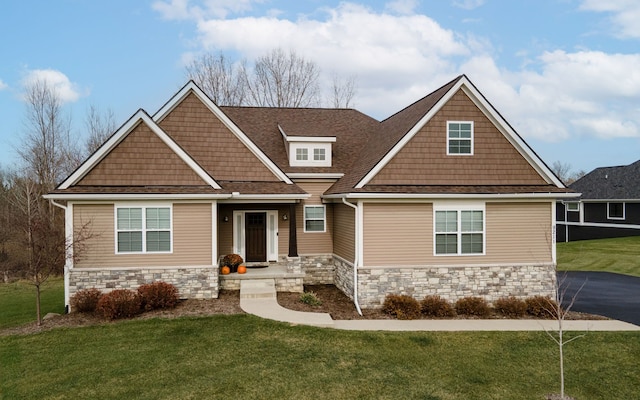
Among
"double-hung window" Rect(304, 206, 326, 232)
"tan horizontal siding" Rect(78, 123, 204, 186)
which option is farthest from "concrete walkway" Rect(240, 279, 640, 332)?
"double-hung window" Rect(304, 206, 326, 232)

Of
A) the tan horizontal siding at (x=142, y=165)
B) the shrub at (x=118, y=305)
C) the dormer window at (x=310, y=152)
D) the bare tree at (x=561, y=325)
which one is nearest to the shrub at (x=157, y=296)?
the shrub at (x=118, y=305)

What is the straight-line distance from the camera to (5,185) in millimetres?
37375

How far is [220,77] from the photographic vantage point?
110 ft

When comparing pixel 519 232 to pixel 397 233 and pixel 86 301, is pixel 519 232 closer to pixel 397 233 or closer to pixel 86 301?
pixel 397 233

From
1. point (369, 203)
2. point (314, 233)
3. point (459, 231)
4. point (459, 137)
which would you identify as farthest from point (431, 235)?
point (314, 233)

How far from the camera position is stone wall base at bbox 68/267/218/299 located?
12.4 m

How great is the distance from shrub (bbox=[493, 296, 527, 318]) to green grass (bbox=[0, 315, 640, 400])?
1985mm

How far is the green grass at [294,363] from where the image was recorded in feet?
23.7

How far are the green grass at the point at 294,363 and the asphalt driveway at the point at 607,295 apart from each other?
2.48 meters

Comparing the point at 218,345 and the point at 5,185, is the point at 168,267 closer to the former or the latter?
the point at 218,345

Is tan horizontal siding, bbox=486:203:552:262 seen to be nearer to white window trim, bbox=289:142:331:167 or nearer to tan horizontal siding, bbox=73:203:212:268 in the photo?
white window trim, bbox=289:142:331:167

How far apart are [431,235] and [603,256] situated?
57.3 ft

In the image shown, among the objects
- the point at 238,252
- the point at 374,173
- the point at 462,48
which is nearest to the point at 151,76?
the point at 238,252

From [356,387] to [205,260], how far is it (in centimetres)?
715
